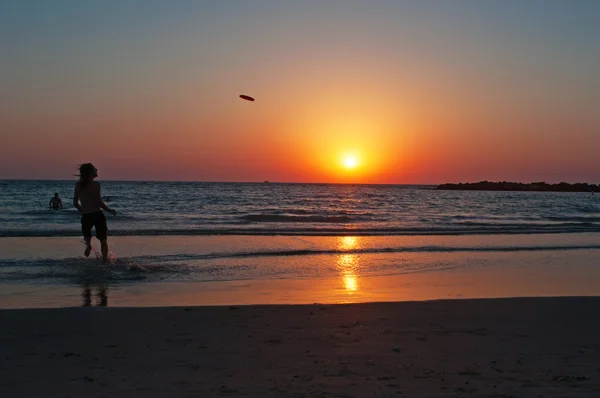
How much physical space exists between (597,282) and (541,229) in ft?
56.7

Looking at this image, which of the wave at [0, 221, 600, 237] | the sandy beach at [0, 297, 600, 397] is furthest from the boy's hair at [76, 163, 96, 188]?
the wave at [0, 221, 600, 237]

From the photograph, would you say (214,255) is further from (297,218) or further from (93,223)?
(297,218)

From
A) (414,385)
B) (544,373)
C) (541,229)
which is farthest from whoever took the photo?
(541,229)

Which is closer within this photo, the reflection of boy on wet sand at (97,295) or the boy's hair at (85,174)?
the reflection of boy on wet sand at (97,295)

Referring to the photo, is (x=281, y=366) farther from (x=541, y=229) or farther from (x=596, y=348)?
(x=541, y=229)

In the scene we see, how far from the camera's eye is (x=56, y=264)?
13.4 m

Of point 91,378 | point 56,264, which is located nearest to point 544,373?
point 91,378

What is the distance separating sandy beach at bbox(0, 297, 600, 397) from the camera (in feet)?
15.6

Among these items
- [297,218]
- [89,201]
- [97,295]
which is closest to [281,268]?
[89,201]

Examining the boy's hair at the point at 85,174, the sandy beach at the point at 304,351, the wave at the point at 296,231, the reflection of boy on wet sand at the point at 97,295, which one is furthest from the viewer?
the wave at the point at 296,231

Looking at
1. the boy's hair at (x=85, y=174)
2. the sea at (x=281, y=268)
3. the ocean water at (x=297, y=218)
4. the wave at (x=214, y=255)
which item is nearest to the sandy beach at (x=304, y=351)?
the sea at (x=281, y=268)

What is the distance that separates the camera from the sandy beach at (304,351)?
4.76m

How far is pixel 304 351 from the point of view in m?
5.84

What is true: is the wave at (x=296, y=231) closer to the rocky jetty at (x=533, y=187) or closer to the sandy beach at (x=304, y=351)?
the sandy beach at (x=304, y=351)
